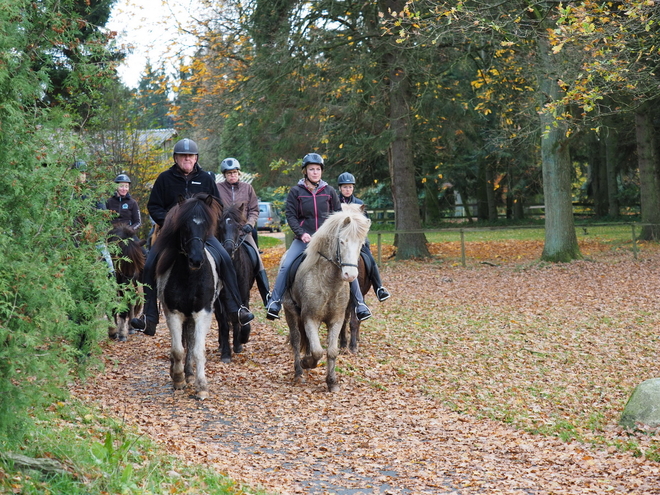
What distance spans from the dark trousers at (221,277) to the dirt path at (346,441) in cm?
95

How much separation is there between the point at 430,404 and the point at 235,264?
135 inches

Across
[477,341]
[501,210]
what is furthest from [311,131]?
[501,210]

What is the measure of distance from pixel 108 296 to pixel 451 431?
149 inches

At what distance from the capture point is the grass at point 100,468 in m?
4.41

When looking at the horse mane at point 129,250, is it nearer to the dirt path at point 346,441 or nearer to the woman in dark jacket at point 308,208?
the dirt path at point 346,441

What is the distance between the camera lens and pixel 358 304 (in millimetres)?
8969

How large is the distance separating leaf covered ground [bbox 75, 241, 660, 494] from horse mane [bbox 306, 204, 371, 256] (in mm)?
1706

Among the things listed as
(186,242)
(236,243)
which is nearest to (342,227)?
(186,242)

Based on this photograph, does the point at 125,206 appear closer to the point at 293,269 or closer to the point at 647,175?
the point at 293,269

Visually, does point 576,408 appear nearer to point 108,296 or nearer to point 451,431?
point 451,431

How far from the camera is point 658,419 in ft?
24.1

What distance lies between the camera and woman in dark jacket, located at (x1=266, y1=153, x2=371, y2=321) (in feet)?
29.8

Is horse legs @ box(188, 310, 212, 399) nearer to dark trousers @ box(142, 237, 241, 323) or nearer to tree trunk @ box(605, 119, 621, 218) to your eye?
dark trousers @ box(142, 237, 241, 323)

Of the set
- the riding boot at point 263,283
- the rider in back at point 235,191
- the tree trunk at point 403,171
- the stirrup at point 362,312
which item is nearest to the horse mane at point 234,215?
the rider in back at point 235,191
